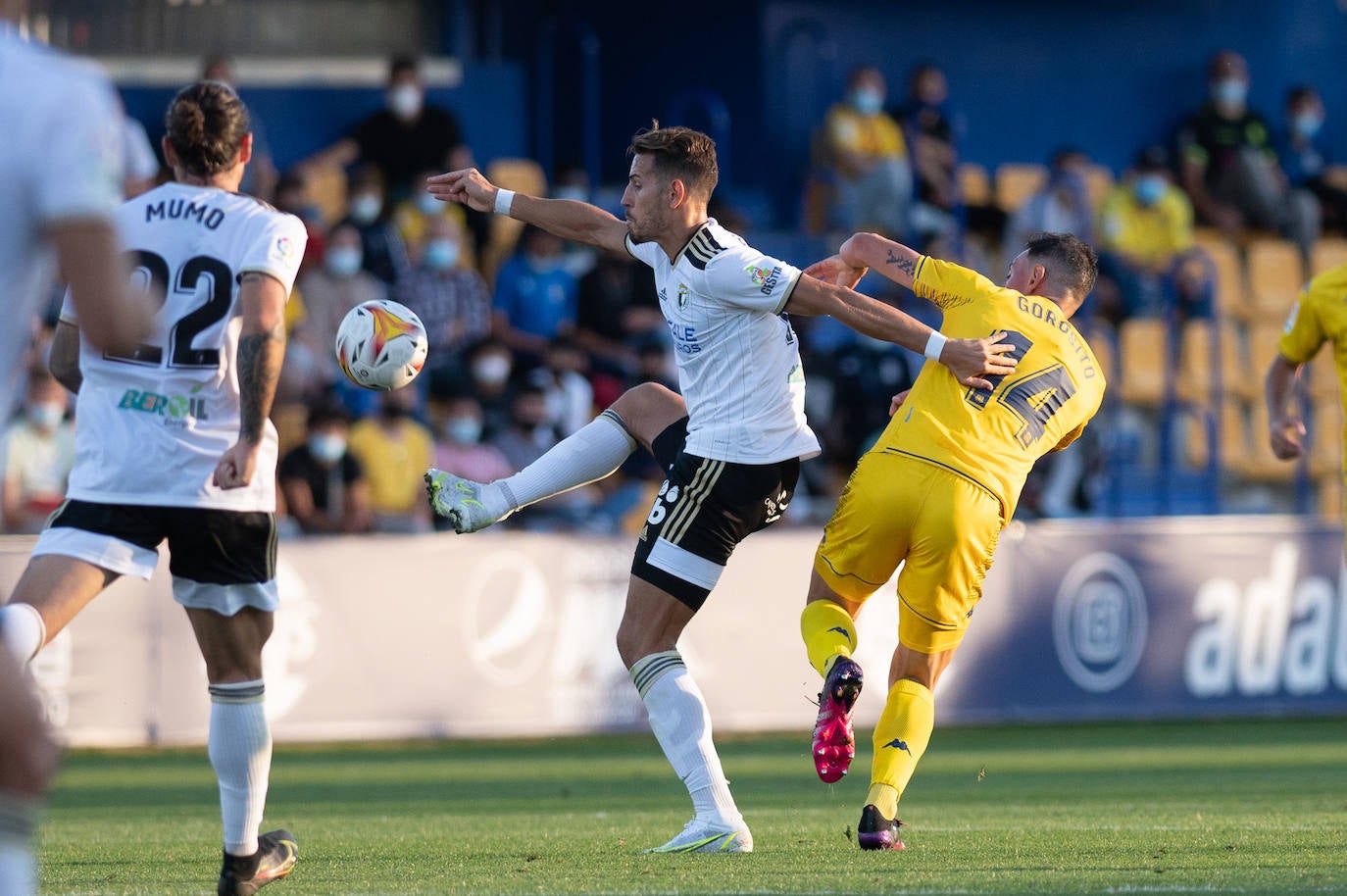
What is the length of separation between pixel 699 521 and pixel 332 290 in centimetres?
826

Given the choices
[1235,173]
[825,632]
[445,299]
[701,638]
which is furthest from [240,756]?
Answer: [1235,173]

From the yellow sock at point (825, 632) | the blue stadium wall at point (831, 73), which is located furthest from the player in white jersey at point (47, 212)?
the blue stadium wall at point (831, 73)

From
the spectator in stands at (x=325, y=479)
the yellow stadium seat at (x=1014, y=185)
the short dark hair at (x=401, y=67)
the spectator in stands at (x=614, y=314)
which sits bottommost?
the spectator in stands at (x=325, y=479)

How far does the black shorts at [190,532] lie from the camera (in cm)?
546

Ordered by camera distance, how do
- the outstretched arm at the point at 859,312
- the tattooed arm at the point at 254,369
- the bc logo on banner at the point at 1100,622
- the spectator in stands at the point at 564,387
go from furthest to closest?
the spectator in stands at the point at 564,387
the bc logo on banner at the point at 1100,622
the outstretched arm at the point at 859,312
the tattooed arm at the point at 254,369

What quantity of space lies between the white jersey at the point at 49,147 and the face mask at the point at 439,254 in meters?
11.0

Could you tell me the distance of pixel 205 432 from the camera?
18.3 feet

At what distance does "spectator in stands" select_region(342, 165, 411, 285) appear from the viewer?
14.4 metres

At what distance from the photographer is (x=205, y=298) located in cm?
557

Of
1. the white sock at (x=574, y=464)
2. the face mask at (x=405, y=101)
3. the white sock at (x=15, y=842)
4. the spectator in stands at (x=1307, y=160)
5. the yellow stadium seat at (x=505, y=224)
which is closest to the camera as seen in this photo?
the white sock at (x=15, y=842)

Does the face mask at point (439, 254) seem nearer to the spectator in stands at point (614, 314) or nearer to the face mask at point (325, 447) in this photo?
the spectator in stands at point (614, 314)

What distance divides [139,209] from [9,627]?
139 cm

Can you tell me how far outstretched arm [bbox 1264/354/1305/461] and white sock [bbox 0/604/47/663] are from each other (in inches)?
177

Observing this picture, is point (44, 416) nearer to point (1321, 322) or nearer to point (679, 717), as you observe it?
point (679, 717)
